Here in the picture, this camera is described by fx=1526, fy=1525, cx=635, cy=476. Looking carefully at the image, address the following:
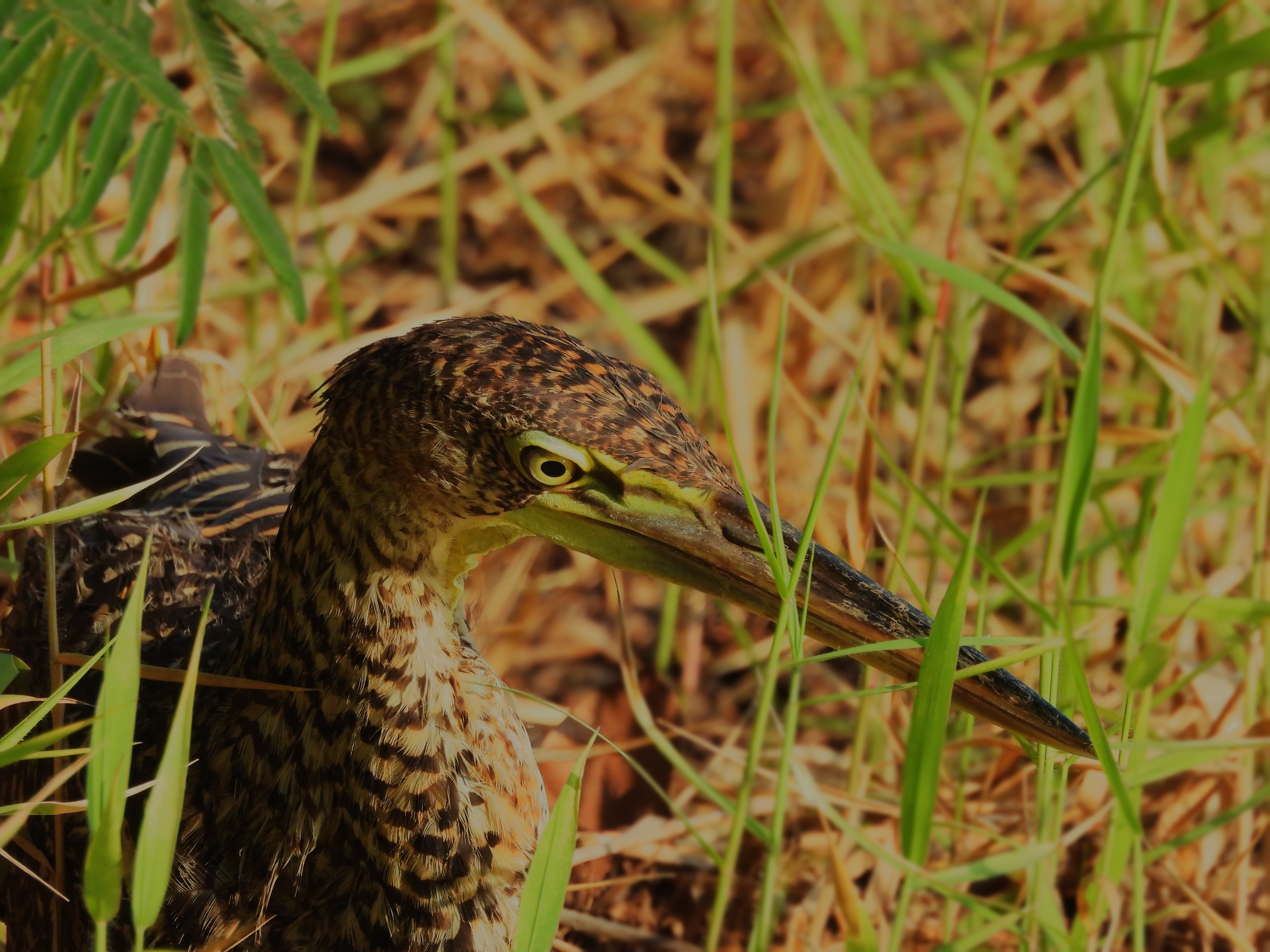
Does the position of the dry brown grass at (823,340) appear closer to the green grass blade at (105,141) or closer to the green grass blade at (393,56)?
the green grass blade at (393,56)

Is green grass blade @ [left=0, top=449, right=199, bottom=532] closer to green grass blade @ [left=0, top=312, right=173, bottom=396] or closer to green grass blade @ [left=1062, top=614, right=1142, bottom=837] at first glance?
green grass blade @ [left=0, top=312, right=173, bottom=396]

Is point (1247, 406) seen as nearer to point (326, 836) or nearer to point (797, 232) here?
point (797, 232)

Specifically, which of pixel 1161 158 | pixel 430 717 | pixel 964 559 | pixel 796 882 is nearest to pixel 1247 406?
pixel 1161 158

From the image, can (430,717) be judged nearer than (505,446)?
No

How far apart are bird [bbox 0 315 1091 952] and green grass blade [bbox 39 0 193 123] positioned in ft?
2.05

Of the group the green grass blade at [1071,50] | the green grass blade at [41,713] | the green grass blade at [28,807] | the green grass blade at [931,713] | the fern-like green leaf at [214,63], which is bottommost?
the green grass blade at [28,807]

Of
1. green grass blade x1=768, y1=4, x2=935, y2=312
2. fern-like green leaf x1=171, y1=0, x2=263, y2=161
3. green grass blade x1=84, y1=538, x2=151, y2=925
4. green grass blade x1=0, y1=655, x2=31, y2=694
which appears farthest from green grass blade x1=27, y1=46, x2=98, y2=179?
green grass blade x1=768, y1=4, x2=935, y2=312

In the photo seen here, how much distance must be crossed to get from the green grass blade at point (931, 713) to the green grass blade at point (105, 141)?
54.3 inches

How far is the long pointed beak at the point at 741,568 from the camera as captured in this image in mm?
1727

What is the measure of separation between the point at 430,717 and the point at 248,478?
919mm

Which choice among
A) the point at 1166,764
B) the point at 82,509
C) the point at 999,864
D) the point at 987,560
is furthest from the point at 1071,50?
the point at 82,509

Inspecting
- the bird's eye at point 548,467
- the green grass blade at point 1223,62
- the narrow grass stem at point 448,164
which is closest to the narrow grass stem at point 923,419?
the green grass blade at point 1223,62

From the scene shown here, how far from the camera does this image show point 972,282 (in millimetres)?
2234

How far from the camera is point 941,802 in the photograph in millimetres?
2684
